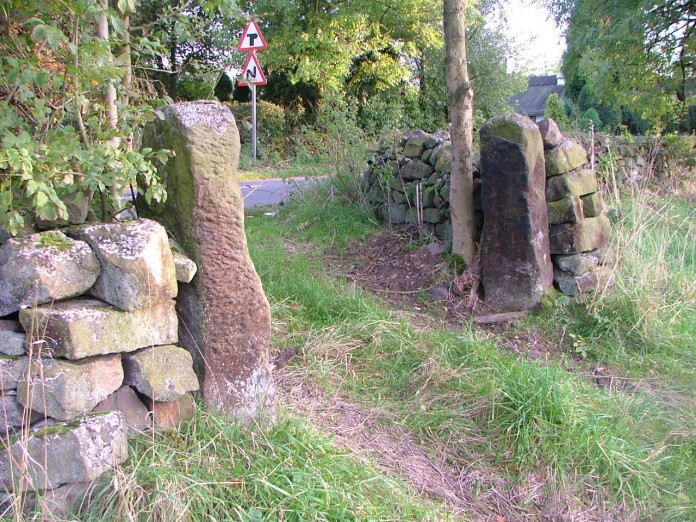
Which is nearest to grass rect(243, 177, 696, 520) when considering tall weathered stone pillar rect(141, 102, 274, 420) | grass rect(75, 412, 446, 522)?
grass rect(75, 412, 446, 522)

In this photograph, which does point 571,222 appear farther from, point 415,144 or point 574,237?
point 415,144

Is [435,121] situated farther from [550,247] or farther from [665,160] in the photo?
[550,247]

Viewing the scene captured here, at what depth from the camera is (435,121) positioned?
814 inches

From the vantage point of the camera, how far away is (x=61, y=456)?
2074 millimetres

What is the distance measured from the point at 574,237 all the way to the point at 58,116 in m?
3.92

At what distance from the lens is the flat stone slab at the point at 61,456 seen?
2033 mm

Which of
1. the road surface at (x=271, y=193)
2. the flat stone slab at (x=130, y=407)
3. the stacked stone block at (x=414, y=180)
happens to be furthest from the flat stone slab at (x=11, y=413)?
the road surface at (x=271, y=193)

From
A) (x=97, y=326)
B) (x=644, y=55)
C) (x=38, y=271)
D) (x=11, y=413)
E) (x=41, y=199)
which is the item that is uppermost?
(x=644, y=55)

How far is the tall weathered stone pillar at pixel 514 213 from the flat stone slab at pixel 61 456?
134 inches

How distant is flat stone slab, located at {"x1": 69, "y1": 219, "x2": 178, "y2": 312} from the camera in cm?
228

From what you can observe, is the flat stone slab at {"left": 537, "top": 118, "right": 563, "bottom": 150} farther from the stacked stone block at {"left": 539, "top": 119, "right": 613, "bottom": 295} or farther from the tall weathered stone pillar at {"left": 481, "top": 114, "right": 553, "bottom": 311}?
the tall weathered stone pillar at {"left": 481, "top": 114, "right": 553, "bottom": 311}

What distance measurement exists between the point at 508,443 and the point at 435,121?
61.4ft

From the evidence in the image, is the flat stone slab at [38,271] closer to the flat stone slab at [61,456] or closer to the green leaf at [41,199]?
the green leaf at [41,199]

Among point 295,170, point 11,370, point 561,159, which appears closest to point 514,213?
point 561,159
